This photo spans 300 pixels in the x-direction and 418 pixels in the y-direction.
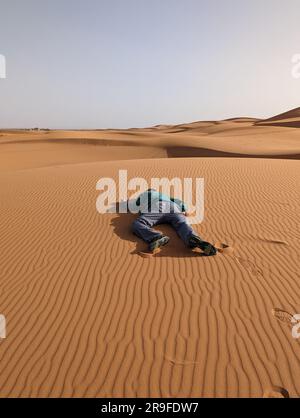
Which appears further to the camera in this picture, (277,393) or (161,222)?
(161,222)

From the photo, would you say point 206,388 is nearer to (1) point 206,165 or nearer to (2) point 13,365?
(2) point 13,365

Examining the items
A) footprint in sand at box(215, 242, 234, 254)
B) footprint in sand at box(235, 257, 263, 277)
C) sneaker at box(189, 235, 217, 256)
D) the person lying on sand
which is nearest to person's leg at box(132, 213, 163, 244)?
the person lying on sand

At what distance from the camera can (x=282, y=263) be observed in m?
5.45

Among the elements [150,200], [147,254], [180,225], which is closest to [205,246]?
[180,225]

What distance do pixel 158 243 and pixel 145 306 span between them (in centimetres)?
170

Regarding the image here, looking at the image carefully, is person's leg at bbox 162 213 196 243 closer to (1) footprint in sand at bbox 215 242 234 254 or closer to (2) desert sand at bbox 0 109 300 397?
(2) desert sand at bbox 0 109 300 397

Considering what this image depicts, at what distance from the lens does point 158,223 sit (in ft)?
22.9

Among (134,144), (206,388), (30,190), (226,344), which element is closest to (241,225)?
(226,344)

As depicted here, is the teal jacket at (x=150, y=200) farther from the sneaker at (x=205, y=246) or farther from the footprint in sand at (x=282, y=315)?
the footprint in sand at (x=282, y=315)

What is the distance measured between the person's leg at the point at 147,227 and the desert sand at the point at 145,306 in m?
0.22

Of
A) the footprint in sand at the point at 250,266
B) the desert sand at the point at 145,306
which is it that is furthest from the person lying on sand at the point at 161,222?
the footprint in sand at the point at 250,266

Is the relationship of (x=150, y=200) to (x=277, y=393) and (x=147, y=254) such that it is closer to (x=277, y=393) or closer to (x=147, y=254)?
(x=147, y=254)

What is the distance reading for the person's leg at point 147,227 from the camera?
20.3 feet

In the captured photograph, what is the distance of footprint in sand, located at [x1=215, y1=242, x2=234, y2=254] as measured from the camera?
232 inches
